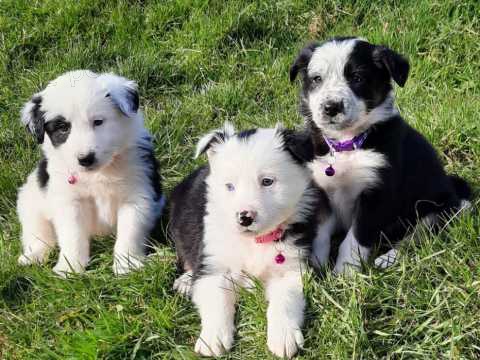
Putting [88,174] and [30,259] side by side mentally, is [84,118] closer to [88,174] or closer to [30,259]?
[88,174]

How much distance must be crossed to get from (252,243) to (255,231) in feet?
1.18

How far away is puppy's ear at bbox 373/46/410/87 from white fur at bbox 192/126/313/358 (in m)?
0.85

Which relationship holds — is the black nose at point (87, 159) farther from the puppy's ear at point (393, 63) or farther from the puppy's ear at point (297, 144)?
the puppy's ear at point (393, 63)

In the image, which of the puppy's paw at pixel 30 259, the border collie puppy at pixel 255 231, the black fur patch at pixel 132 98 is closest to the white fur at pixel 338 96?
the border collie puppy at pixel 255 231

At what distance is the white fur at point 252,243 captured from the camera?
11.3 ft

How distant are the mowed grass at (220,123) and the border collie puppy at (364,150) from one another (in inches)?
9.9

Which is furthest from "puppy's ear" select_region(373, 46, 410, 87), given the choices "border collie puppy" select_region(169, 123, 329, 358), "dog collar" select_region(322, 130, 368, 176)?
"border collie puppy" select_region(169, 123, 329, 358)

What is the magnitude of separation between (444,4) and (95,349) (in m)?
4.99

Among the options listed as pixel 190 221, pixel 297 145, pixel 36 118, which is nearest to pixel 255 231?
pixel 297 145

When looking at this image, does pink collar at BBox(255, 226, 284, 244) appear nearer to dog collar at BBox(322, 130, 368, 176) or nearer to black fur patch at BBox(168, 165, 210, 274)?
black fur patch at BBox(168, 165, 210, 274)

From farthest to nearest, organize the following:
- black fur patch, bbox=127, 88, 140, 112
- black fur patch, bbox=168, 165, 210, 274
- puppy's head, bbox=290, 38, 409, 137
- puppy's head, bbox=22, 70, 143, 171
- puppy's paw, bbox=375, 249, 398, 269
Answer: black fur patch, bbox=127, 88, 140, 112
puppy's head, bbox=22, 70, 143, 171
black fur patch, bbox=168, 165, 210, 274
puppy's head, bbox=290, 38, 409, 137
puppy's paw, bbox=375, 249, 398, 269

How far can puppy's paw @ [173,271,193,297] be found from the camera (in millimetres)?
3972

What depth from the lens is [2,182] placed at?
18.3ft

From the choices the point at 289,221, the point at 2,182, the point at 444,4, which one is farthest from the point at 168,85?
the point at 289,221
